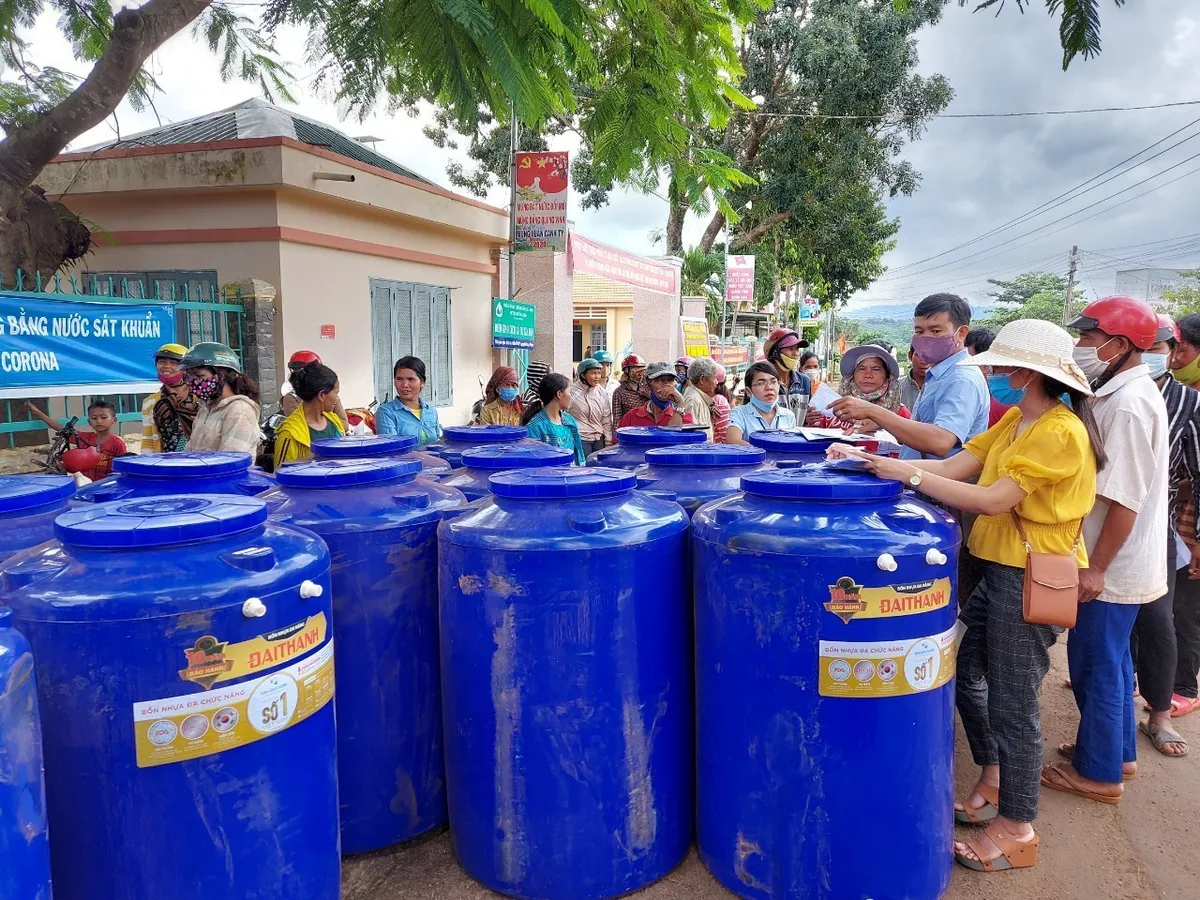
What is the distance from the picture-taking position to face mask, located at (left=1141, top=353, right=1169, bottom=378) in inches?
138

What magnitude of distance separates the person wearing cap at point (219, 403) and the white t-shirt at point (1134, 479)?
142 inches

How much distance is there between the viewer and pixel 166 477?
264 centimetres

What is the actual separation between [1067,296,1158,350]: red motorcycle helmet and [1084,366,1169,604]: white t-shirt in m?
0.12

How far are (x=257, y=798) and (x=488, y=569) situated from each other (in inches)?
31.7

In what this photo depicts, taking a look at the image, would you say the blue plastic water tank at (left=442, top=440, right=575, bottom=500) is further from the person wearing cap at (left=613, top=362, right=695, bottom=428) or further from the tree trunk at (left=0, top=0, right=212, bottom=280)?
the tree trunk at (left=0, top=0, right=212, bottom=280)

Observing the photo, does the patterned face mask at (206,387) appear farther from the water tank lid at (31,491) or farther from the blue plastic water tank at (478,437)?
the water tank lid at (31,491)

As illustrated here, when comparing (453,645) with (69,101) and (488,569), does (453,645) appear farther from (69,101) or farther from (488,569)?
(69,101)

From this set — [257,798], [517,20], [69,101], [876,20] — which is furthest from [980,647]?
[876,20]

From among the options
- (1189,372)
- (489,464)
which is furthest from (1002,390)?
(489,464)

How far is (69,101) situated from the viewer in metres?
5.11

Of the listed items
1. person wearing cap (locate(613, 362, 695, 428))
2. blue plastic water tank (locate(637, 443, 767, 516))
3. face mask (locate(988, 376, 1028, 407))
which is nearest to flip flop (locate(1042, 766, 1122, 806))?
face mask (locate(988, 376, 1028, 407))

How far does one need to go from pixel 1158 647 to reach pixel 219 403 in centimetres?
459

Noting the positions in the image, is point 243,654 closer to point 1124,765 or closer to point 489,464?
point 489,464

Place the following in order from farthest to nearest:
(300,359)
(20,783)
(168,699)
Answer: (300,359) < (168,699) < (20,783)
